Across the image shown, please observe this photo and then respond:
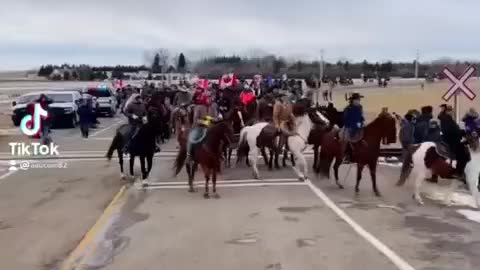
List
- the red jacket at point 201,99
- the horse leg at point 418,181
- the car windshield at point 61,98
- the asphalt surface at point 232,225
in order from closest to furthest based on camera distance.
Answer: the asphalt surface at point 232,225 < the horse leg at point 418,181 < the red jacket at point 201,99 < the car windshield at point 61,98

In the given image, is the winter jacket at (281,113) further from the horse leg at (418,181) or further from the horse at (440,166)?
the horse leg at (418,181)

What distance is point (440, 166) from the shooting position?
15305mm

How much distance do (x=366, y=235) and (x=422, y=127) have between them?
813cm

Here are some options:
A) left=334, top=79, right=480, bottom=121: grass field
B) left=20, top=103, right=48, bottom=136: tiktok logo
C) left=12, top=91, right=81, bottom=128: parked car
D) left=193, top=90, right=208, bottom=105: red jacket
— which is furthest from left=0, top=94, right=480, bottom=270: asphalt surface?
left=12, top=91, right=81, bottom=128: parked car

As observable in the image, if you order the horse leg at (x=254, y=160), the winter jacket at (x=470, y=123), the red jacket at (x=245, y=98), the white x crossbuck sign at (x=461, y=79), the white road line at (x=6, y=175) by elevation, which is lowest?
the white road line at (x=6, y=175)

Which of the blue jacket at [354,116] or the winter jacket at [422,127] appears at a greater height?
the blue jacket at [354,116]

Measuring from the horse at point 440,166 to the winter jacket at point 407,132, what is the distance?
420 cm

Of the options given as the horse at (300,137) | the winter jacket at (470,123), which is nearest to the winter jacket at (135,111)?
the horse at (300,137)

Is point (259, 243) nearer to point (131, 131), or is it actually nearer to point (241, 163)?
point (131, 131)

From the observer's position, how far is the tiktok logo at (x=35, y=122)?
2704cm

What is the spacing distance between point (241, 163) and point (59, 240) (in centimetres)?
1055

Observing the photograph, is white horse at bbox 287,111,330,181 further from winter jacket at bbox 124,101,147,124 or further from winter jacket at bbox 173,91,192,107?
winter jacket at bbox 173,91,192,107

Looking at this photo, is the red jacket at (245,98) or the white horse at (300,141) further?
the red jacket at (245,98)

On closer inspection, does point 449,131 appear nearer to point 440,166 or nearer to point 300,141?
point 440,166
